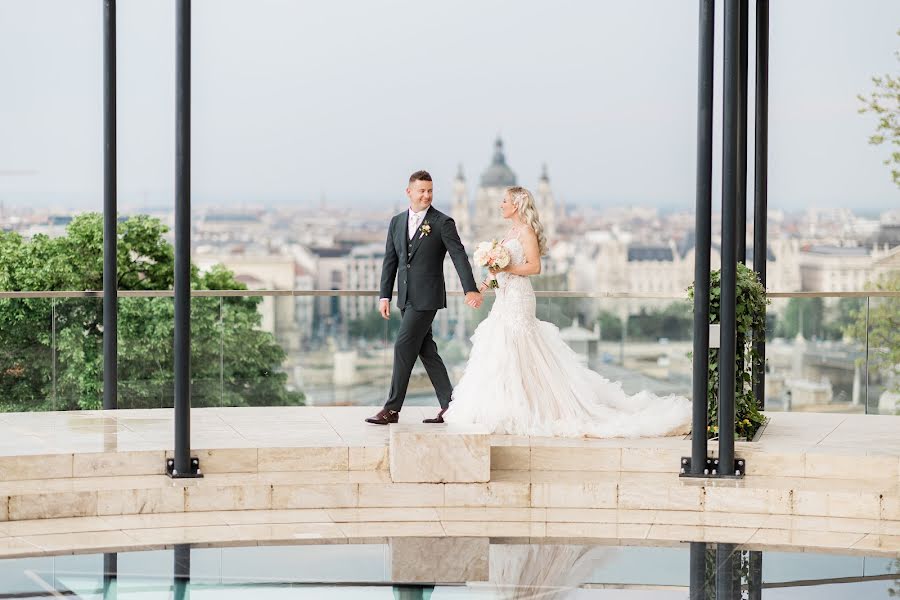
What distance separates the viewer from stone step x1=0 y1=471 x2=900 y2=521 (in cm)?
625

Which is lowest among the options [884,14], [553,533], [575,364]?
[553,533]

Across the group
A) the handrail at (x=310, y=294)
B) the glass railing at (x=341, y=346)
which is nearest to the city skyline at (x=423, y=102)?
the glass railing at (x=341, y=346)

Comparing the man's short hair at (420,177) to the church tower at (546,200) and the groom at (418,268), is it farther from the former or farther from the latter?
the church tower at (546,200)

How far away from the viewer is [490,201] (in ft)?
129

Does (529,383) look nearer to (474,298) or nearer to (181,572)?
(474,298)

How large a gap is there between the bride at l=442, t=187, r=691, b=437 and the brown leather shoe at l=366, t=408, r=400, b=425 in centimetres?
33

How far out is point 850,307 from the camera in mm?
9742

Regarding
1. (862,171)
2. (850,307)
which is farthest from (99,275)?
(862,171)

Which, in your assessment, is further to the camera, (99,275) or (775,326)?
(99,275)

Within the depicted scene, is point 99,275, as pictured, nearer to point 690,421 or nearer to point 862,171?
point 690,421

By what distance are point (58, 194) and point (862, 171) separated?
681 inches

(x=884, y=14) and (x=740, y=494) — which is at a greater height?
(x=884, y=14)

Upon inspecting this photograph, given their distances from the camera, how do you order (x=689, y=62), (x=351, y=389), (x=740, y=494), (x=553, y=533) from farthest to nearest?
1. (x=689, y=62)
2. (x=351, y=389)
3. (x=740, y=494)
4. (x=553, y=533)

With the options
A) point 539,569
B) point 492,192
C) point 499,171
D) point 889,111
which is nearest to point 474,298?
point 539,569
